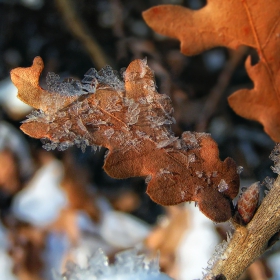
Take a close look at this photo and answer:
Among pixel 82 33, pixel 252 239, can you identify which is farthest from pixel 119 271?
pixel 82 33

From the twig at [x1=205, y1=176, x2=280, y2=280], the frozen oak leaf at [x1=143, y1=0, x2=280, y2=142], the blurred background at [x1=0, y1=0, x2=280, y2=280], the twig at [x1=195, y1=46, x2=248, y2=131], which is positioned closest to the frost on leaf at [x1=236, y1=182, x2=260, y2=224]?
the twig at [x1=205, y1=176, x2=280, y2=280]

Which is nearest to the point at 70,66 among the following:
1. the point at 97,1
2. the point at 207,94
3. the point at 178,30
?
the point at 97,1

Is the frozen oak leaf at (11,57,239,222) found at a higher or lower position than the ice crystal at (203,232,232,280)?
higher

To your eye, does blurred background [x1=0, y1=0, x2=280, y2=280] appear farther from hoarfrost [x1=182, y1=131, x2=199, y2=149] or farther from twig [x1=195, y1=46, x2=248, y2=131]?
hoarfrost [x1=182, y1=131, x2=199, y2=149]

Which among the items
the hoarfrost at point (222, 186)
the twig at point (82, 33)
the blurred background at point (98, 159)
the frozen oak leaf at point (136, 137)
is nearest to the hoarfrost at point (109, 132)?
the frozen oak leaf at point (136, 137)

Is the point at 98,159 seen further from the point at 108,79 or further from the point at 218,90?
the point at 108,79

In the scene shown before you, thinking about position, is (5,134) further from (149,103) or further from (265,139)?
(149,103)
